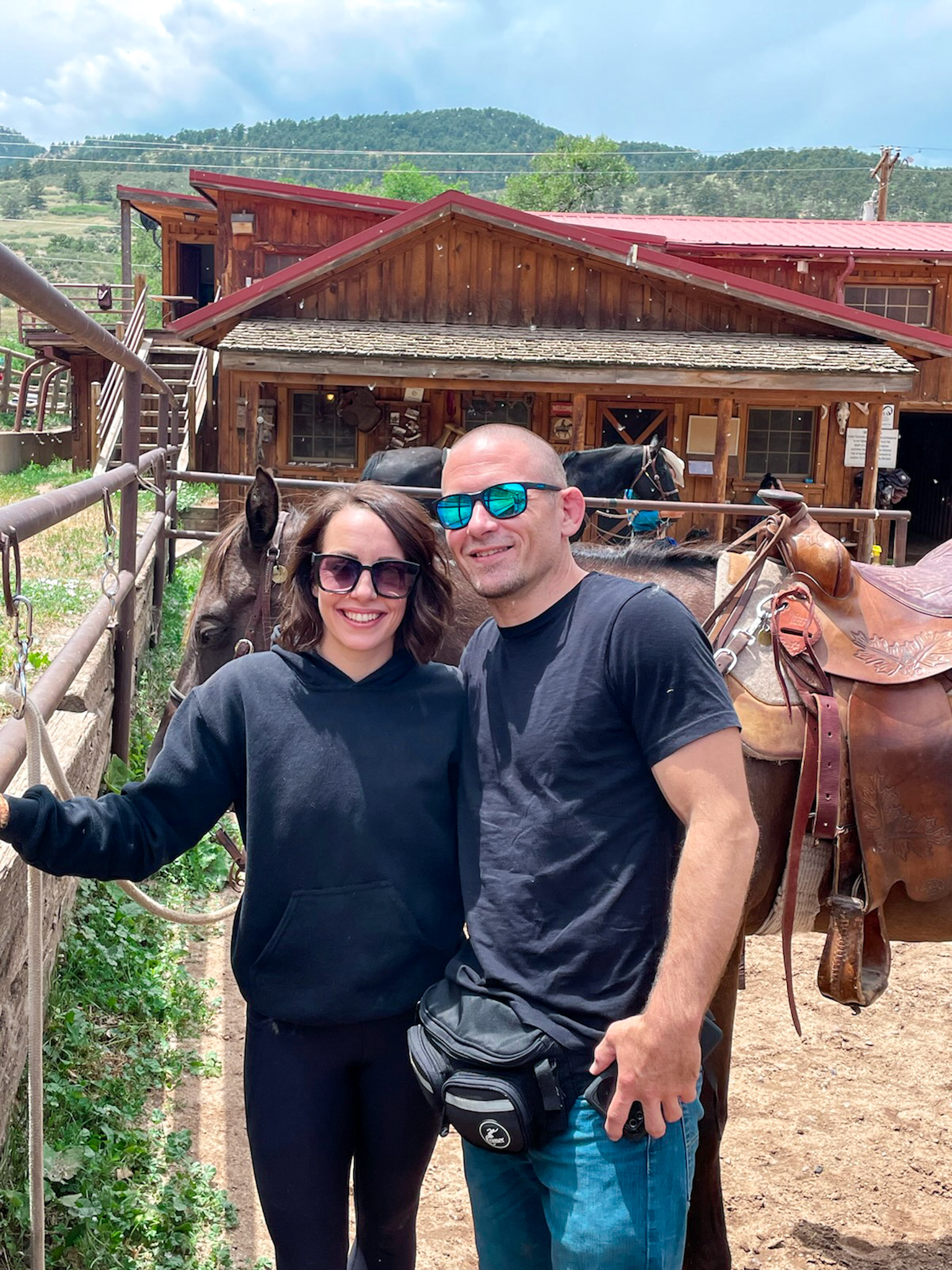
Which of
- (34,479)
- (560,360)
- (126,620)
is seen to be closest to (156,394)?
(34,479)

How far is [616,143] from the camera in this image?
65.6 metres

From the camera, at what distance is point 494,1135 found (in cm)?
157

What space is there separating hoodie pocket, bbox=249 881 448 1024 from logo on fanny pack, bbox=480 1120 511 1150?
0.35 m

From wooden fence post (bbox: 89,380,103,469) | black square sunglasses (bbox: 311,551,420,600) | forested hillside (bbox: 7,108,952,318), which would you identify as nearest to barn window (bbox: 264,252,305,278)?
wooden fence post (bbox: 89,380,103,469)

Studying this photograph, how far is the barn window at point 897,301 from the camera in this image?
66.8 ft

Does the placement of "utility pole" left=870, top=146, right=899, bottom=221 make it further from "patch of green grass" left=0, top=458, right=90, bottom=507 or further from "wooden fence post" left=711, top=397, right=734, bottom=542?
"patch of green grass" left=0, top=458, right=90, bottom=507

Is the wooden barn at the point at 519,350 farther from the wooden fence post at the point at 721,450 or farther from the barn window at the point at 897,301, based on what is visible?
the barn window at the point at 897,301

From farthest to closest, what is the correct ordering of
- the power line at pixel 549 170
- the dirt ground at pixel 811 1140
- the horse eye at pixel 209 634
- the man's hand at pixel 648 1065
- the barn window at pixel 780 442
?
the power line at pixel 549 170, the barn window at pixel 780 442, the horse eye at pixel 209 634, the dirt ground at pixel 811 1140, the man's hand at pixel 648 1065

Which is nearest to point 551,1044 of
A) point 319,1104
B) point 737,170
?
point 319,1104

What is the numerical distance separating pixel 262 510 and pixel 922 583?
6.26 ft

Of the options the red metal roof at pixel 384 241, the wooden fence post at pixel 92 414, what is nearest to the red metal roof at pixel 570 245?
the red metal roof at pixel 384 241

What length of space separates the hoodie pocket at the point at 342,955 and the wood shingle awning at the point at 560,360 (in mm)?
11957

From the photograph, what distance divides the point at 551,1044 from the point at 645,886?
0.91ft

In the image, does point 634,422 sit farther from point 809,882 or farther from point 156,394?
point 809,882
